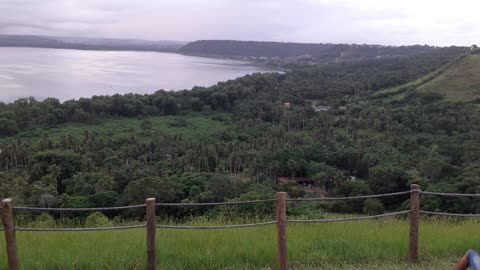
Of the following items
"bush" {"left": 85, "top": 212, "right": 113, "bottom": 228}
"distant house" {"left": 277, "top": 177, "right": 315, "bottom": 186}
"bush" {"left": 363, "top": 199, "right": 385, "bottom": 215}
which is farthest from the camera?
"distant house" {"left": 277, "top": 177, "right": 315, "bottom": 186}

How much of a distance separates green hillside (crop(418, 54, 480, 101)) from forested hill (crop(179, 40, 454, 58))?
86.0m

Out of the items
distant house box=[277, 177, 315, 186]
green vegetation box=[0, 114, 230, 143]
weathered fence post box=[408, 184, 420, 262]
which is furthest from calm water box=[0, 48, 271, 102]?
weathered fence post box=[408, 184, 420, 262]

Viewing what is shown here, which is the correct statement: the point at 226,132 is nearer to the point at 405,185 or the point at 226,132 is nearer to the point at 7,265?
the point at 405,185

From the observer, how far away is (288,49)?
18225cm

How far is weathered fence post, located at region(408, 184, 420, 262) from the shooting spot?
4.50 m

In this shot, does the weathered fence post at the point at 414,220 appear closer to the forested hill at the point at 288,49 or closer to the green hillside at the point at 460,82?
the green hillside at the point at 460,82

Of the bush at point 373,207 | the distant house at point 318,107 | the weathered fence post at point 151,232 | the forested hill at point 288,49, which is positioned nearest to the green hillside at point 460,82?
the distant house at point 318,107

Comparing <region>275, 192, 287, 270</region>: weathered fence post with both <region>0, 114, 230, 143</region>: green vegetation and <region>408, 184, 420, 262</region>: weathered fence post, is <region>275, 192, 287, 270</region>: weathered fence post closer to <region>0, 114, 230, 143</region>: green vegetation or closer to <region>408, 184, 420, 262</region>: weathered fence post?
<region>408, 184, 420, 262</region>: weathered fence post

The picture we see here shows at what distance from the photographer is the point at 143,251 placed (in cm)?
449

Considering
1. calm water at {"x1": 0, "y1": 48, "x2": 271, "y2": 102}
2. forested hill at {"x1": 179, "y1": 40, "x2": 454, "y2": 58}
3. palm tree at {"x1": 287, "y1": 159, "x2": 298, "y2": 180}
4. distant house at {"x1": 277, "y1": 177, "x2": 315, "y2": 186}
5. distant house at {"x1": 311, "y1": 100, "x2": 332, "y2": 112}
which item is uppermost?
forested hill at {"x1": 179, "y1": 40, "x2": 454, "y2": 58}

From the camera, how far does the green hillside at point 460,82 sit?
59406mm

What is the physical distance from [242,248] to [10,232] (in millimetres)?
2024

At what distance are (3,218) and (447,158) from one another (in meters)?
37.0

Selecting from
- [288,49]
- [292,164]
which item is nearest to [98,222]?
[292,164]
